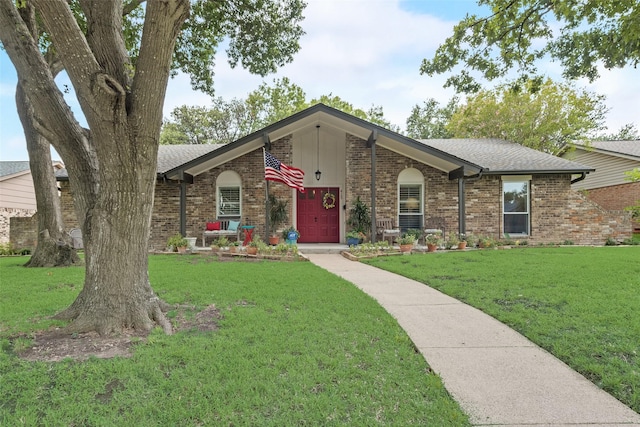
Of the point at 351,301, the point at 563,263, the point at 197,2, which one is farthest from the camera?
the point at 197,2

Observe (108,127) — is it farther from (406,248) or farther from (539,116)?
(539,116)

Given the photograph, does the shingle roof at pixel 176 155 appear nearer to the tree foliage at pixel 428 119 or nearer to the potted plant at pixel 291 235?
the potted plant at pixel 291 235

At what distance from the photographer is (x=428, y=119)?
3909cm

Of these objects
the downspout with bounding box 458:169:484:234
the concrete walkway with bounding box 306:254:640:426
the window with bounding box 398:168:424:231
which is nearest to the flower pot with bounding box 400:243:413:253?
the window with bounding box 398:168:424:231

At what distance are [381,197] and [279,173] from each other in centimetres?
410

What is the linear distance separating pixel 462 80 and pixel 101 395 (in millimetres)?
7474

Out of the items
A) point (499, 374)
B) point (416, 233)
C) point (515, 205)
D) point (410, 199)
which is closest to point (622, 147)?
point (515, 205)

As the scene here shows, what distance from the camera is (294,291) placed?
Result: 530 centimetres

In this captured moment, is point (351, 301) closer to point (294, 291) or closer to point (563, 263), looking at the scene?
point (294, 291)

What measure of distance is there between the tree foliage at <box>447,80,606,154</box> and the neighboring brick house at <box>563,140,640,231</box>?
202cm

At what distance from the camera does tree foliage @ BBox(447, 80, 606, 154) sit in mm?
20625

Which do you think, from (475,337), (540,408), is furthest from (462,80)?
(540,408)

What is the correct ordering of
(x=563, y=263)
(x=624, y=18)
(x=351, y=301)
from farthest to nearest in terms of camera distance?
(x=563, y=263) < (x=351, y=301) < (x=624, y=18)

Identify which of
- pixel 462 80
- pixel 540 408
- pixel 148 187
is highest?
pixel 462 80
